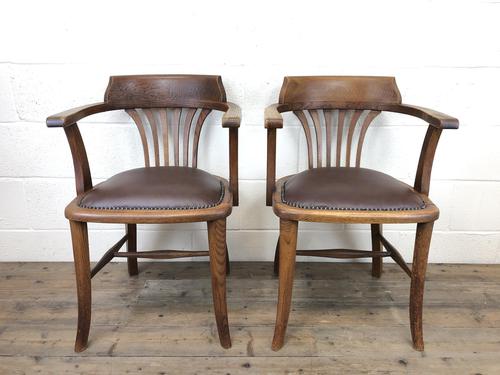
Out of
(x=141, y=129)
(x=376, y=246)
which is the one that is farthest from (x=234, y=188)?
(x=376, y=246)

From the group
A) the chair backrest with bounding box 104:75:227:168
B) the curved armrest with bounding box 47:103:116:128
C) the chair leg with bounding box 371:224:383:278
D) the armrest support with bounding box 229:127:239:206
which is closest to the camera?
the curved armrest with bounding box 47:103:116:128

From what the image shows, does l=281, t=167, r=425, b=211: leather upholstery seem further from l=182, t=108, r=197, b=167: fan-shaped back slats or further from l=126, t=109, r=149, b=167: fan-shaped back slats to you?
l=126, t=109, r=149, b=167: fan-shaped back slats

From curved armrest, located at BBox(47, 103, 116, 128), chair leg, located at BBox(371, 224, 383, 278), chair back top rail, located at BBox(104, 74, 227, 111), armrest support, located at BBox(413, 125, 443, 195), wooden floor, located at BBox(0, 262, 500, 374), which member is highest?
chair back top rail, located at BBox(104, 74, 227, 111)

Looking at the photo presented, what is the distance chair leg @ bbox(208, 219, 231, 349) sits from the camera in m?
1.27

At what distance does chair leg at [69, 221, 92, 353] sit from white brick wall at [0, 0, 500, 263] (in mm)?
632

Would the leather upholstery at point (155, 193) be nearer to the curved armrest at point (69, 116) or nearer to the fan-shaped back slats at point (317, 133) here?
the curved armrest at point (69, 116)

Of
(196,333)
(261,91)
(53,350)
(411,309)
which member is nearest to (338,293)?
(411,309)

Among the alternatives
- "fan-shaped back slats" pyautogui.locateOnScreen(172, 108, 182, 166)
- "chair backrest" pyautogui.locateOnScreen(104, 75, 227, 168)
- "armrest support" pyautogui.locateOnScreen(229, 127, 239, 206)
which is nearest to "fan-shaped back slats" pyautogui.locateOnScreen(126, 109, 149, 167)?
"chair backrest" pyautogui.locateOnScreen(104, 75, 227, 168)

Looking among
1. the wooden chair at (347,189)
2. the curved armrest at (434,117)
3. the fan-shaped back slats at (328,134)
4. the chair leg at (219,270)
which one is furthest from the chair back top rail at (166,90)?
the curved armrest at (434,117)

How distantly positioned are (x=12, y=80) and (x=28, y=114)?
154 mm

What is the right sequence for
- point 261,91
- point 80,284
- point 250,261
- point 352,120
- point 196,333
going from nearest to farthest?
point 80,284
point 196,333
point 352,120
point 261,91
point 250,261

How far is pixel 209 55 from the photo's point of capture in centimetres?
171

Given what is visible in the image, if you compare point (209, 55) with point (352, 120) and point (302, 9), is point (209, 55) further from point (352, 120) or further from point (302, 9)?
point (352, 120)

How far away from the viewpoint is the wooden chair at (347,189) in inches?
48.1
